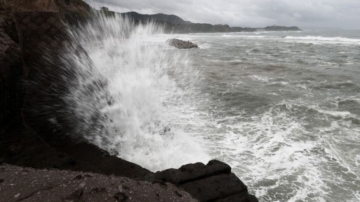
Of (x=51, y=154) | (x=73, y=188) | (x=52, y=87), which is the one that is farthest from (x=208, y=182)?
(x=52, y=87)

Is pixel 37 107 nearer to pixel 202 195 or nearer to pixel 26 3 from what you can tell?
pixel 202 195

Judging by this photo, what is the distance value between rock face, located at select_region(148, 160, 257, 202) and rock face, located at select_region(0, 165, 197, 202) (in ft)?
1.39

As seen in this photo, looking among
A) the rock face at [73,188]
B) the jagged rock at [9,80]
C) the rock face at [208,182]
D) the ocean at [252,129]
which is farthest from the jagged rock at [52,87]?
the rock face at [73,188]

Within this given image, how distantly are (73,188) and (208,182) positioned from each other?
4.95 ft

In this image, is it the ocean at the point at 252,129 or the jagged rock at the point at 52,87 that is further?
the ocean at the point at 252,129

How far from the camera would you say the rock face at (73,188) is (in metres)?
1.89

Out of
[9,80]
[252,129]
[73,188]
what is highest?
[9,80]

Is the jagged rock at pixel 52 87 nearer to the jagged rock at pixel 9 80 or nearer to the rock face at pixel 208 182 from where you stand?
the jagged rock at pixel 9 80

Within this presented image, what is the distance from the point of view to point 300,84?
9.77 m

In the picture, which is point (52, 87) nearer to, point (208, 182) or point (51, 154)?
point (51, 154)

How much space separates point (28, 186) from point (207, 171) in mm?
1891

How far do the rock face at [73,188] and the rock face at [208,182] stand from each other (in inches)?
16.7

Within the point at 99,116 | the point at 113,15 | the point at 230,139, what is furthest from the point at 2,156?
the point at 113,15

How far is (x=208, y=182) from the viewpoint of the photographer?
2809mm
